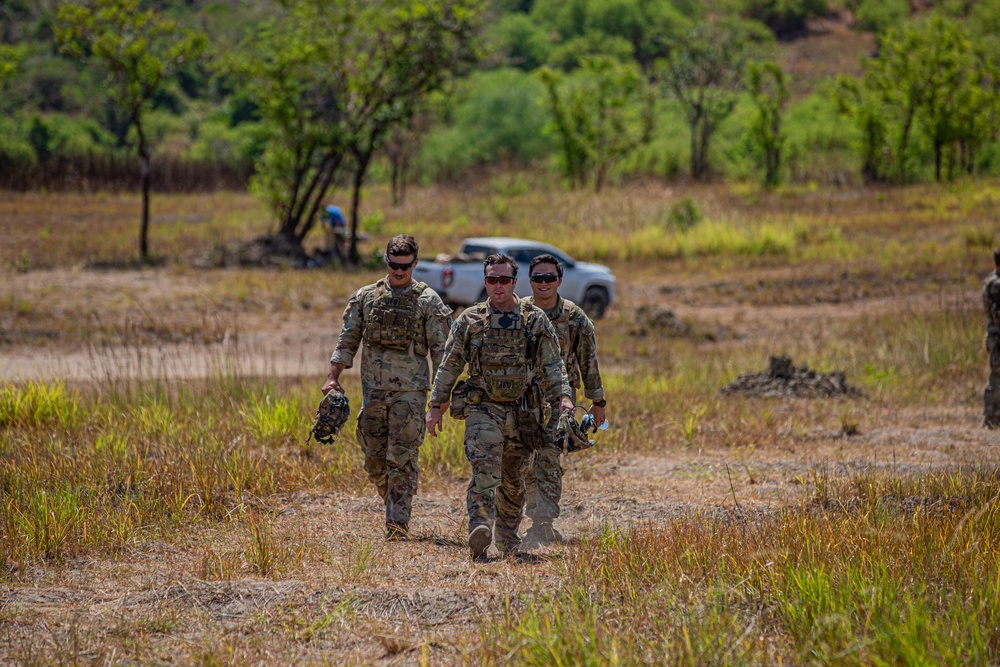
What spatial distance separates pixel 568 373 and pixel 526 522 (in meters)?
1.13

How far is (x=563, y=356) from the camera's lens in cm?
655

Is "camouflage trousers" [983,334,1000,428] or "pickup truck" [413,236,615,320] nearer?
"camouflage trousers" [983,334,1000,428]

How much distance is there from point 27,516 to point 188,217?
2649 centimetres

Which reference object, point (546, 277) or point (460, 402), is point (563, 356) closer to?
point (546, 277)

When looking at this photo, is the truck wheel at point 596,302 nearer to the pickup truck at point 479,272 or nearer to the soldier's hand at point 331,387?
the pickup truck at point 479,272

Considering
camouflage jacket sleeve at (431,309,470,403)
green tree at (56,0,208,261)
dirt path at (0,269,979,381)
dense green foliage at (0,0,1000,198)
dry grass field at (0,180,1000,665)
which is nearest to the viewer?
dry grass field at (0,180,1000,665)

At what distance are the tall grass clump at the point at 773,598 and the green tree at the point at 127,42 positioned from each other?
1750cm

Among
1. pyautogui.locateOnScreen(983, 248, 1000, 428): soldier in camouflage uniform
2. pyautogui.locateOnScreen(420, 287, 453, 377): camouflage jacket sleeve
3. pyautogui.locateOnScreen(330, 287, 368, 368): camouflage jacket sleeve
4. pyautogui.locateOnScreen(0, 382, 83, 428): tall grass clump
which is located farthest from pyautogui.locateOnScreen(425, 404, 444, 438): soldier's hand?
pyautogui.locateOnScreen(983, 248, 1000, 428): soldier in camouflage uniform

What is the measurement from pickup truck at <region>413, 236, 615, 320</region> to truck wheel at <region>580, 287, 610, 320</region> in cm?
9

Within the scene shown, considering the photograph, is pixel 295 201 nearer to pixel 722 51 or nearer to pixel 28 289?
pixel 28 289

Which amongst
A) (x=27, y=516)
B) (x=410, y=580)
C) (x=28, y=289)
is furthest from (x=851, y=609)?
(x=28, y=289)

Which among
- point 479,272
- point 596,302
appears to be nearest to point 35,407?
point 479,272

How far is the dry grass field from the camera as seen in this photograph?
407 centimetres

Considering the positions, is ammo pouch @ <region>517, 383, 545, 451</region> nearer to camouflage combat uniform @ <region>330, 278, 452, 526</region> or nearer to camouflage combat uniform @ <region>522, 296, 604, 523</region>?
camouflage combat uniform @ <region>522, 296, 604, 523</region>
